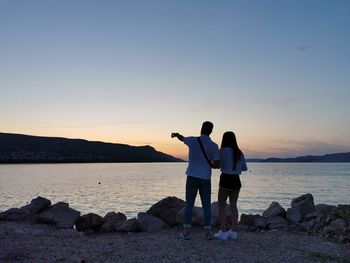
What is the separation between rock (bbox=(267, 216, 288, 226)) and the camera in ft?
49.2

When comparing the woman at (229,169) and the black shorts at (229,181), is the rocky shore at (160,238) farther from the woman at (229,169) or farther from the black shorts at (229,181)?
the black shorts at (229,181)

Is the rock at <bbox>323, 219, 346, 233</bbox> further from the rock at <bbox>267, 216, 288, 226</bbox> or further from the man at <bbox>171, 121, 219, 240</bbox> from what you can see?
the man at <bbox>171, 121, 219, 240</bbox>

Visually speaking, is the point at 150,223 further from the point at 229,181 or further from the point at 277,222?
the point at 277,222

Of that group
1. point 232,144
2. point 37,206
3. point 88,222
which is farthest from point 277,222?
point 37,206

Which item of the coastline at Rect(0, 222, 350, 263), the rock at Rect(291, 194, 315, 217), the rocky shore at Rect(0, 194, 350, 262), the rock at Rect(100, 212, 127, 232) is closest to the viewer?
the coastline at Rect(0, 222, 350, 263)

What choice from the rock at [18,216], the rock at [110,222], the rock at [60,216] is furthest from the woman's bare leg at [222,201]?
the rock at [18,216]

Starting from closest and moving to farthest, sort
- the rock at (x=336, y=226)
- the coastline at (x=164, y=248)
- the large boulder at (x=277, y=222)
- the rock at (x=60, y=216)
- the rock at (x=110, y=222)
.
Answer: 1. the coastline at (x=164, y=248)
2. the rock at (x=336, y=226)
3. the rock at (x=110, y=222)
4. the rock at (x=60, y=216)
5. the large boulder at (x=277, y=222)

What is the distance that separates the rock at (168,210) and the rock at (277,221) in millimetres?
3126

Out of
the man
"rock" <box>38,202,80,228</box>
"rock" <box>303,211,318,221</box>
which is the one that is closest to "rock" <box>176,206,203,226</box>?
the man

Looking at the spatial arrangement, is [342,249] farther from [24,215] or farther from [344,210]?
[24,215]

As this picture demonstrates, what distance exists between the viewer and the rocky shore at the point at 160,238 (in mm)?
9133

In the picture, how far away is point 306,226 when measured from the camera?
14.2 m

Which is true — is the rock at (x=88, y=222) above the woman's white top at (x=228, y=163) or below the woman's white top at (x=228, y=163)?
below

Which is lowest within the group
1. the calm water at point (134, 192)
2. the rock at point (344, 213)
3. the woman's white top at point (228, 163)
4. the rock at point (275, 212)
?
the calm water at point (134, 192)
